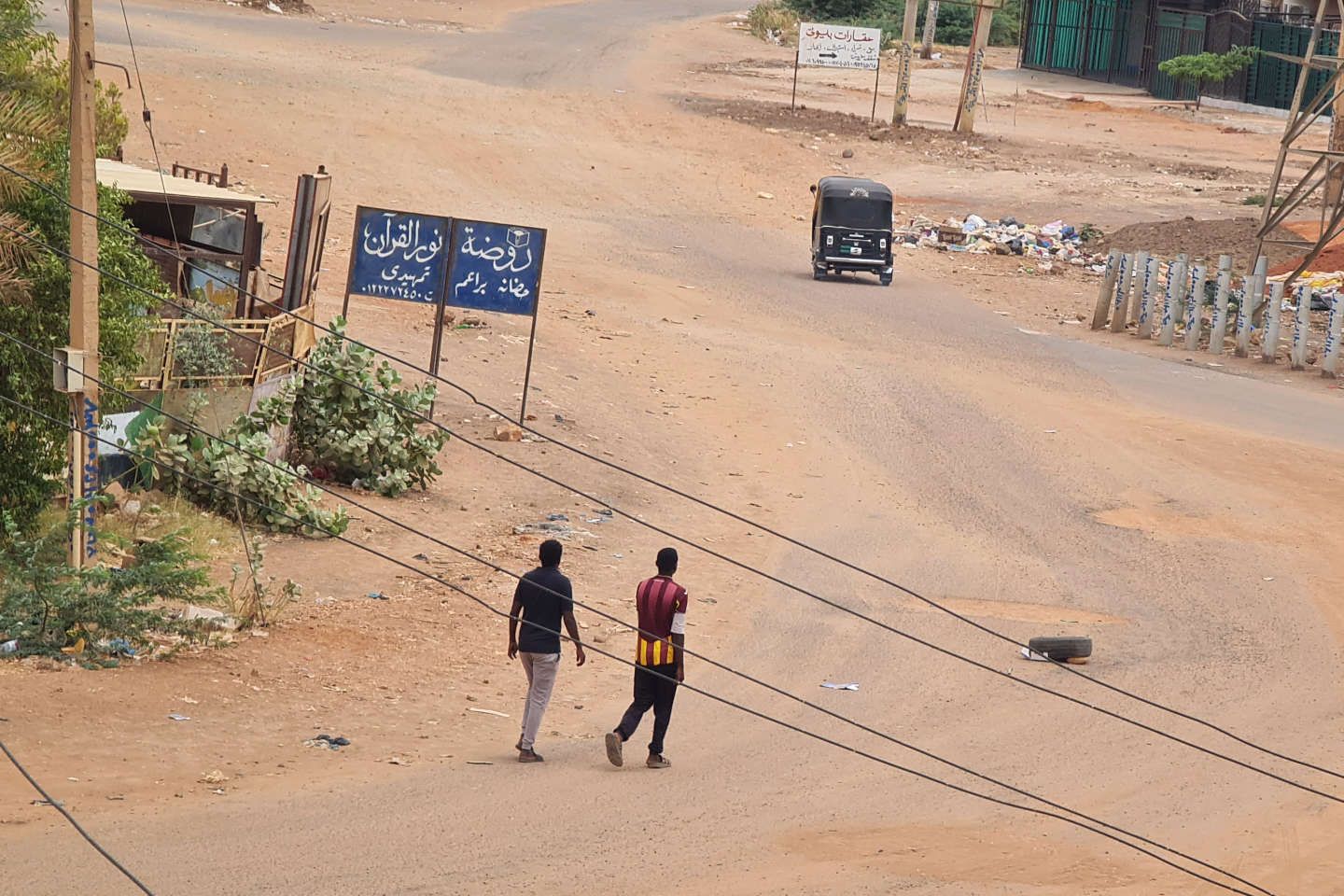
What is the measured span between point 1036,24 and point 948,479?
4708cm

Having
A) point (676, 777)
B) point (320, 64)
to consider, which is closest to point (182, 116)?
point (320, 64)

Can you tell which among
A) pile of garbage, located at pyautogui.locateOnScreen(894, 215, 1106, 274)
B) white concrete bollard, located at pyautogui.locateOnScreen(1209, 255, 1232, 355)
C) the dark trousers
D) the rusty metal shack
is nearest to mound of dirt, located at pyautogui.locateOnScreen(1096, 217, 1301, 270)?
pile of garbage, located at pyautogui.locateOnScreen(894, 215, 1106, 274)

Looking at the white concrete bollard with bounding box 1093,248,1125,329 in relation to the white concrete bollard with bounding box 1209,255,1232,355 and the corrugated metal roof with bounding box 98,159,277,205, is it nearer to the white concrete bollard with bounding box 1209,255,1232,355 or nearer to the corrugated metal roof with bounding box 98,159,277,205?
the white concrete bollard with bounding box 1209,255,1232,355

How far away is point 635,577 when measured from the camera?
15.6 metres

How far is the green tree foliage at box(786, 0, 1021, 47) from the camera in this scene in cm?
6690

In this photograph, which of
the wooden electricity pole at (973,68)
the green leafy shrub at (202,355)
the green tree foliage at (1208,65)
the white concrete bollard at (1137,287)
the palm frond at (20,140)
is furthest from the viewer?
the green tree foliage at (1208,65)

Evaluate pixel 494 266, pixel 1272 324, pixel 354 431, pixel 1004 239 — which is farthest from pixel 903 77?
pixel 354 431

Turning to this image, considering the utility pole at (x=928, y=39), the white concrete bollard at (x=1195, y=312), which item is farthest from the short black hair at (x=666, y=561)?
the utility pole at (x=928, y=39)

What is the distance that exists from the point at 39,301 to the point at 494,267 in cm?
632

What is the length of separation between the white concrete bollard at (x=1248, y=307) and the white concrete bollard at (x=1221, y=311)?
26cm

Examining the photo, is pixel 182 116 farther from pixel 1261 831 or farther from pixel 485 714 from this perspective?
A: pixel 1261 831

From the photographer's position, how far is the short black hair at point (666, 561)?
1062 centimetres

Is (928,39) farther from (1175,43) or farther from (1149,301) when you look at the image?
(1149,301)

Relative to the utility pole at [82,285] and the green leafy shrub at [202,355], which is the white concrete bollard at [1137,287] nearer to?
the green leafy shrub at [202,355]
